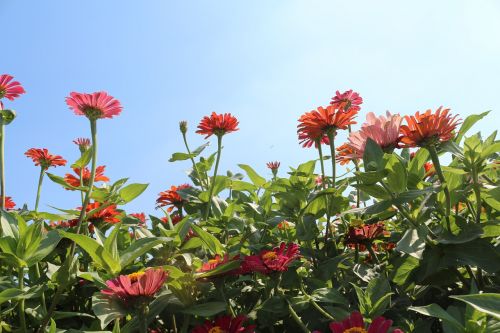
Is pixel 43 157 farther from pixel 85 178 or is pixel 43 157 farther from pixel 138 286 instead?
pixel 138 286

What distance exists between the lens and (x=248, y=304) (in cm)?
180

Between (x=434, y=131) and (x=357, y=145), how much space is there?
26 cm

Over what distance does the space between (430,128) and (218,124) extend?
134 cm

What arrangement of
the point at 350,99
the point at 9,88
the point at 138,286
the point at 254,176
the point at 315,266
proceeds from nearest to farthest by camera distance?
the point at 138,286 → the point at 315,266 → the point at 9,88 → the point at 254,176 → the point at 350,99

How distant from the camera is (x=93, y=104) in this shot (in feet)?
6.35

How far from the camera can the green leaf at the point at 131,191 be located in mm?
1987

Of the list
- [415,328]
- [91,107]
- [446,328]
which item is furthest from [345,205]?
[91,107]

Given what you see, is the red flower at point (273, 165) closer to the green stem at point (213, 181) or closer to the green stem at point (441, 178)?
the green stem at point (213, 181)

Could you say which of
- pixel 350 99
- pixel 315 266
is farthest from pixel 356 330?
pixel 350 99

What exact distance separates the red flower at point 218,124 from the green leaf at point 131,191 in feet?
2.38

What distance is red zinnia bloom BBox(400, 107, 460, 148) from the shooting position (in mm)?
1506

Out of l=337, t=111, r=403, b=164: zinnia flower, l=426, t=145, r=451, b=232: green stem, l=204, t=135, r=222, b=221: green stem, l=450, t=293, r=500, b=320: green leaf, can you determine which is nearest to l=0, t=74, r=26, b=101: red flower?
l=204, t=135, r=222, b=221: green stem

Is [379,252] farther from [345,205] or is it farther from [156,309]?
[156,309]

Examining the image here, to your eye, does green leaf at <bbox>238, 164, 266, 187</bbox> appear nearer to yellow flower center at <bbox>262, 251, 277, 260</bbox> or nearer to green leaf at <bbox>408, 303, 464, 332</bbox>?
yellow flower center at <bbox>262, 251, 277, 260</bbox>
